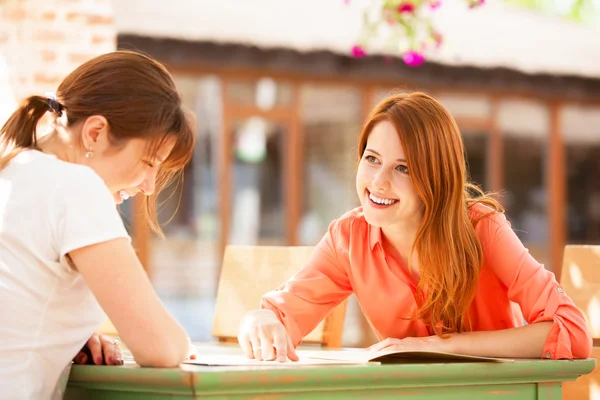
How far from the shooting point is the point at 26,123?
2.18m

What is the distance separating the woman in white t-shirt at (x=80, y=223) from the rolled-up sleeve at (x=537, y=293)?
919mm

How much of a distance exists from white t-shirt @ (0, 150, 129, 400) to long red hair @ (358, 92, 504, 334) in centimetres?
99

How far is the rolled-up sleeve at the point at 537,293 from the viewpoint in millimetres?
2299

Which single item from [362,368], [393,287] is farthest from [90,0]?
[362,368]

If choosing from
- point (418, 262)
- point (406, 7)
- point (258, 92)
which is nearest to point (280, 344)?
point (418, 262)

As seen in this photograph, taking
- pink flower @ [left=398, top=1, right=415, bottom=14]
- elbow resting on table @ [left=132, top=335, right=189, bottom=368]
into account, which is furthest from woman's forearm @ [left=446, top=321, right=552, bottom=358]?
pink flower @ [left=398, top=1, right=415, bottom=14]

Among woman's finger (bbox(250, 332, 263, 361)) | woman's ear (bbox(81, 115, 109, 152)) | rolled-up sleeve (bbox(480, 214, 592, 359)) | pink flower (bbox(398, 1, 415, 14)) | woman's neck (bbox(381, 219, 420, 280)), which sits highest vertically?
pink flower (bbox(398, 1, 415, 14))

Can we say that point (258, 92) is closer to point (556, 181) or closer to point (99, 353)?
point (556, 181)

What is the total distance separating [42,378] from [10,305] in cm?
17

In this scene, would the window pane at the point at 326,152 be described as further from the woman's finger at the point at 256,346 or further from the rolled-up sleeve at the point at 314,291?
the woman's finger at the point at 256,346

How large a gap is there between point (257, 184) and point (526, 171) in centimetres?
277

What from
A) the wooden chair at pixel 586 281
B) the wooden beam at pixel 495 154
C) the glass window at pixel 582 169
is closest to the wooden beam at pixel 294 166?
the wooden beam at pixel 495 154

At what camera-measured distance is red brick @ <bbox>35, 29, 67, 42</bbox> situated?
221 inches

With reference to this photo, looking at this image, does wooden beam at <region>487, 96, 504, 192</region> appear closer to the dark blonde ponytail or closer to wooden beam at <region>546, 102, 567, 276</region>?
wooden beam at <region>546, 102, 567, 276</region>
